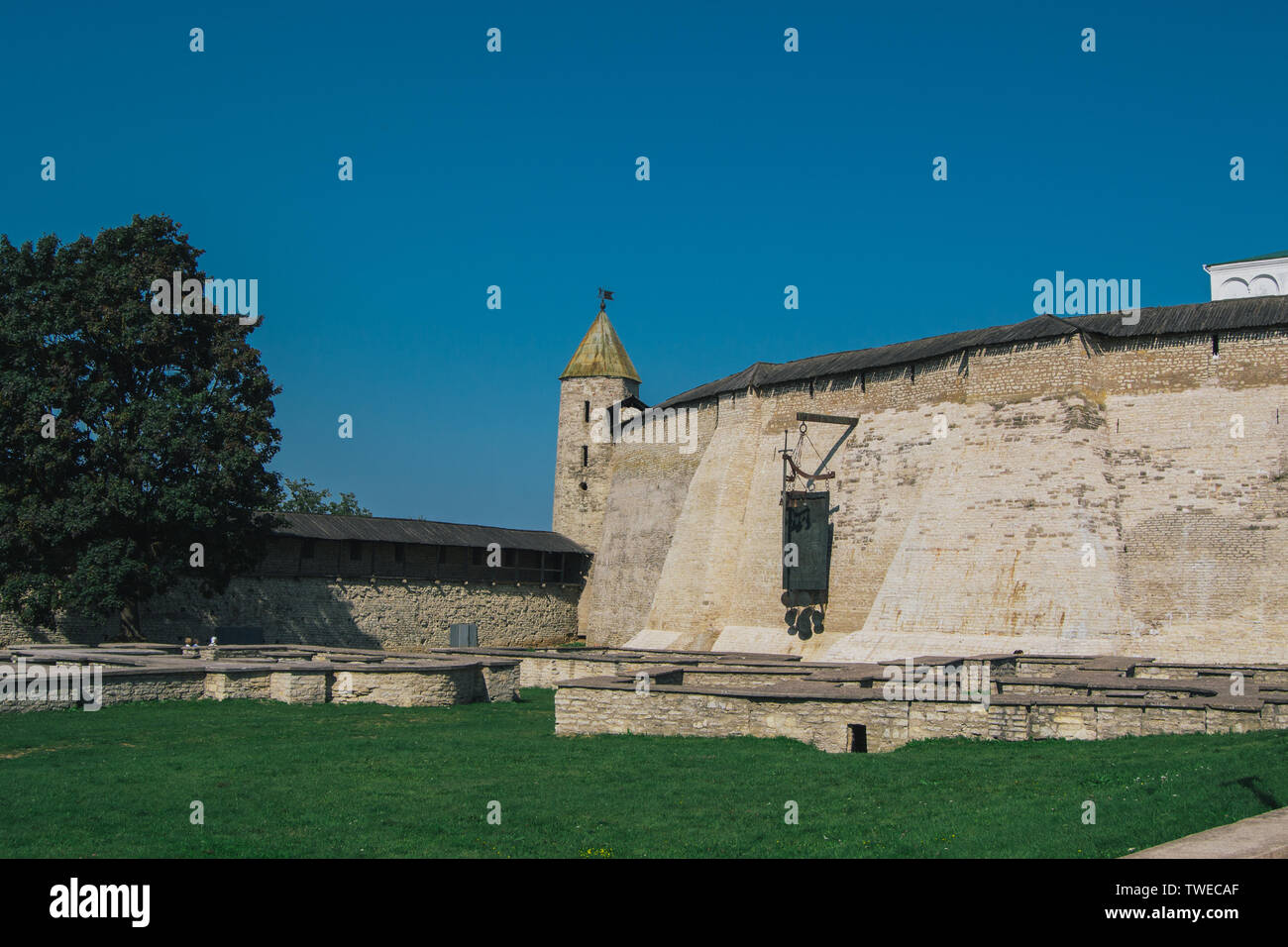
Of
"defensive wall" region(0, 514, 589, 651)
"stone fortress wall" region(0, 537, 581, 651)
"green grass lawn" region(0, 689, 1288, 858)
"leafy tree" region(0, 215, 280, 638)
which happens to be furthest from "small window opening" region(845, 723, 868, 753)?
"defensive wall" region(0, 514, 589, 651)

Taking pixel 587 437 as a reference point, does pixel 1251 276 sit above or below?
above

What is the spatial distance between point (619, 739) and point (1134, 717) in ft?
18.4

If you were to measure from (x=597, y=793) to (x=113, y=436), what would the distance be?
63.6 ft

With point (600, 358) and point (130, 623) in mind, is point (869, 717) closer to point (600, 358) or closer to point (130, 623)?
point (130, 623)

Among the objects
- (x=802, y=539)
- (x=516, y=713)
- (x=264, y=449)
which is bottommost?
(x=516, y=713)

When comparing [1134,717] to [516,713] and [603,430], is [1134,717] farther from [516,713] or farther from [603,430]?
[603,430]

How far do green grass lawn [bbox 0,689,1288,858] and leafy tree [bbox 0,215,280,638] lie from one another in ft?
39.9

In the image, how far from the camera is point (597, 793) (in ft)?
30.8

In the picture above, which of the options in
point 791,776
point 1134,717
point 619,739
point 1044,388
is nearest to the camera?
point 791,776

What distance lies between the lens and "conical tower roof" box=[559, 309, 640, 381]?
39219 millimetres

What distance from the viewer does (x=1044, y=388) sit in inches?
933

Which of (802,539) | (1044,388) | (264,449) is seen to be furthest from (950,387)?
(264,449)

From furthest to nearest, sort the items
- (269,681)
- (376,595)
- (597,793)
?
(376,595)
(269,681)
(597,793)

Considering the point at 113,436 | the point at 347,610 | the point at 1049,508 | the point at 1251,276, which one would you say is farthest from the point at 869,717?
the point at 1251,276
